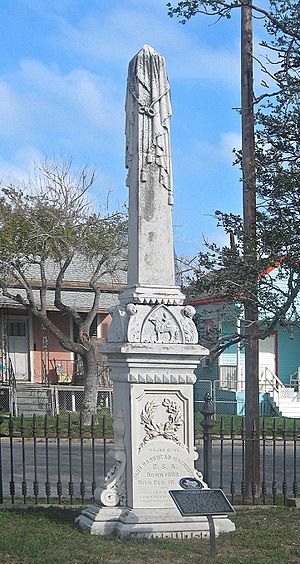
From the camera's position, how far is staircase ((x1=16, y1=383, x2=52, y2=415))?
27.3 m

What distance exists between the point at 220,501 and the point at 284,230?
470 centimetres

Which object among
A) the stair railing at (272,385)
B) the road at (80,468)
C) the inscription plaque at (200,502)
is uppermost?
the inscription plaque at (200,502)

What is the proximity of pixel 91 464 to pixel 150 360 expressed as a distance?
8734 millimetres

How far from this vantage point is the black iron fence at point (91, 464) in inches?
426

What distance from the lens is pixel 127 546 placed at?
791 cm

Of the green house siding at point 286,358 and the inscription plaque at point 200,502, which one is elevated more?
the inscription plaque at point 200,502

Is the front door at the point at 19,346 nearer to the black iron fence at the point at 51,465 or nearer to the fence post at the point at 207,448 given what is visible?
the black iron fence at the point at 51,465

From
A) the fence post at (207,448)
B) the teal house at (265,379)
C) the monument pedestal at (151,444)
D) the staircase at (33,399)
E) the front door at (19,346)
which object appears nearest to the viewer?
the monument pedestal at (151,444)

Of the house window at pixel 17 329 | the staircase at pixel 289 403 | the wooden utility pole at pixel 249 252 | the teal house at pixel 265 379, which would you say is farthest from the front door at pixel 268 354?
the wooden utility pole at pixel 249 252

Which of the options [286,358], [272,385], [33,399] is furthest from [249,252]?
[286,358]

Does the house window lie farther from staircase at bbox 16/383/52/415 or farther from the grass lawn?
the grass lawn

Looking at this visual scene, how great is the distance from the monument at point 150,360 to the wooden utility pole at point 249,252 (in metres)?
3.15

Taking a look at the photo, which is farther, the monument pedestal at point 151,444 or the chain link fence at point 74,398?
the chain link fence at point 74,398

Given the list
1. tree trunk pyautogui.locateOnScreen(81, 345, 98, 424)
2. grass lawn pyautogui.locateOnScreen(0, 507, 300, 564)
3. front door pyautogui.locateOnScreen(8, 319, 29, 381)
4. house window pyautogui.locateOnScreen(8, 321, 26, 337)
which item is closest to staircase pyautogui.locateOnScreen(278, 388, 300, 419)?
tree trunk pyautogui.locateOnScreen(81, 345, 98, 424)
